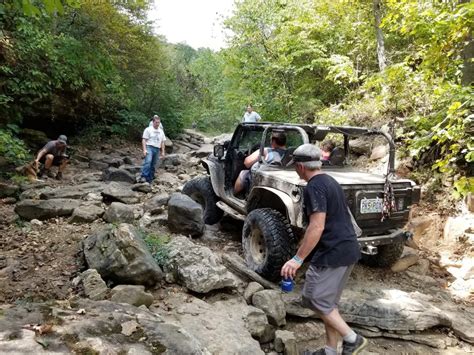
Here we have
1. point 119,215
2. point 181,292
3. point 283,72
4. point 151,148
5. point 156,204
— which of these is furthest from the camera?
point 283,72

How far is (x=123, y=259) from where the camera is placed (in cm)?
382

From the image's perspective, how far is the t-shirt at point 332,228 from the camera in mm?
2914

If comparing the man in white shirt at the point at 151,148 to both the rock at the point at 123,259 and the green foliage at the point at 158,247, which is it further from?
the rock at the point at 123,259

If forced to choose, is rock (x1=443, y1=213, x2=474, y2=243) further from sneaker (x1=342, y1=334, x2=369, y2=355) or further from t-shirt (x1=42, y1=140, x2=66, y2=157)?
t-shirt (x1=42, y1=140, x2=66, y2=157)

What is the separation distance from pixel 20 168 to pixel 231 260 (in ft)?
21.0

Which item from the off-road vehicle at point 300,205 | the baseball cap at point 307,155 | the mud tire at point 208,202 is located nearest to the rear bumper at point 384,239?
the off-road vehicle at point 300,205

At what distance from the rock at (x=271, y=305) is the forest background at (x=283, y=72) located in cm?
236

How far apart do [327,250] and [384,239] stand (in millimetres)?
1736

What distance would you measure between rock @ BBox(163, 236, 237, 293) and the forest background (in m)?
2.74

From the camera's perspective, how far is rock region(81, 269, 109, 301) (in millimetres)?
3465

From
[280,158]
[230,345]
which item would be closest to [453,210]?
[280,158]

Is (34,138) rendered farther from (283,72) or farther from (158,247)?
(158,247)

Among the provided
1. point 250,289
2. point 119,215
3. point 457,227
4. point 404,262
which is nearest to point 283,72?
point 457,227

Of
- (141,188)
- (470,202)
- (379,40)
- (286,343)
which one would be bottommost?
(286,343)
